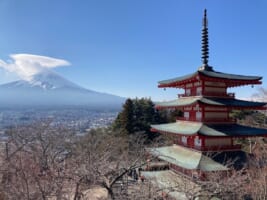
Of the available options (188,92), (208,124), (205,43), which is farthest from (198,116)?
(205,43)

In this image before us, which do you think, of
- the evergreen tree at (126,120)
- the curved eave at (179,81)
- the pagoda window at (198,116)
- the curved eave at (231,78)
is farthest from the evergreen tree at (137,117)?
the curved eave at (231,78)

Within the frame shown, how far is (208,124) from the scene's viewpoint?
37.3ft

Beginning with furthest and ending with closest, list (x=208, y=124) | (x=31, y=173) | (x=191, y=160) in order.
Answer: (x=208, y=124), (x=191, y=160), (x=31, y=173)

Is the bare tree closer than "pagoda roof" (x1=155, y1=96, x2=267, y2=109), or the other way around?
the bare tree

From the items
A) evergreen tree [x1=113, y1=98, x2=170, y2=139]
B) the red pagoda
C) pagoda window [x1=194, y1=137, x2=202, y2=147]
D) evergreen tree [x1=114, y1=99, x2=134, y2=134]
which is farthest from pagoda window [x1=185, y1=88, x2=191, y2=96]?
evergreen tree [x1=114, y1=99, x2=134, y2=134]

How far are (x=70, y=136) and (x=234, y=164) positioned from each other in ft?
44.0

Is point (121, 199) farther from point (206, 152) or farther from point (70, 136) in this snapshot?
point (70, 136)

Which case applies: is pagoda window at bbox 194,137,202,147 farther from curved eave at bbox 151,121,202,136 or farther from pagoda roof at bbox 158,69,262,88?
pagoda roof at bbox 158,69,262,88

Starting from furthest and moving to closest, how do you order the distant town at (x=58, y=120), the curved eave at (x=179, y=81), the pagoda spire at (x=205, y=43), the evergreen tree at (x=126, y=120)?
the evergreen tree at (x=126, y=120) < the distant town at (x=58, y=120) < the pagoda spire at (x=205, y=43) < the curved eave at (x=179, y=81)

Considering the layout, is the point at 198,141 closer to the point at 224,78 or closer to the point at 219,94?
the point at 219,94

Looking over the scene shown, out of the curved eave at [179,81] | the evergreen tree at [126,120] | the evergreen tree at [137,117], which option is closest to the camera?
the curved eave at [179,81]

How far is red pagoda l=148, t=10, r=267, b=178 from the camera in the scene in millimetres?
10739

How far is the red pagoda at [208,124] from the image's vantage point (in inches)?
423

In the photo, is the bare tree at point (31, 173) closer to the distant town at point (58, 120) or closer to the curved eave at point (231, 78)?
the distant town at point (58, 120)
